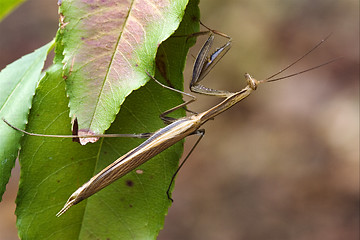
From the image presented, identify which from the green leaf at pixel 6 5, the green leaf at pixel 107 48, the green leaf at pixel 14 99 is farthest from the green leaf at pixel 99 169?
the green leaf at pixel 6 5

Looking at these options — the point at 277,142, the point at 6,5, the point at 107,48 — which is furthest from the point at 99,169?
the point at 277,142

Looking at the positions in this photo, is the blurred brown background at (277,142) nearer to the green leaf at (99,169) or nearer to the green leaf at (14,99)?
the green leaf at (99,169)

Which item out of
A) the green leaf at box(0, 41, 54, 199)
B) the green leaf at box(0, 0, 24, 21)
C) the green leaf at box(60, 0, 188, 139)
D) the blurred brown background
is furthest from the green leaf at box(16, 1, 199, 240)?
the blurred brown background

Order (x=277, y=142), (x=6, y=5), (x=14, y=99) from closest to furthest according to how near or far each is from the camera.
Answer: (x=14, y=99) → (x=6, y=5) → (x=277, y=142)

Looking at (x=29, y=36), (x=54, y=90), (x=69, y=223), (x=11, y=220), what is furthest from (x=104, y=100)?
(x=29, y=36)

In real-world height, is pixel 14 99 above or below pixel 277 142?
above

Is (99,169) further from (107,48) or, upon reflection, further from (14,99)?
(107,48)

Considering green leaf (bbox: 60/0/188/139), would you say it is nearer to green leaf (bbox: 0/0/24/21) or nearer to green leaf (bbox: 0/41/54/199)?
green leaf (bbox: 0/41/54/199)
